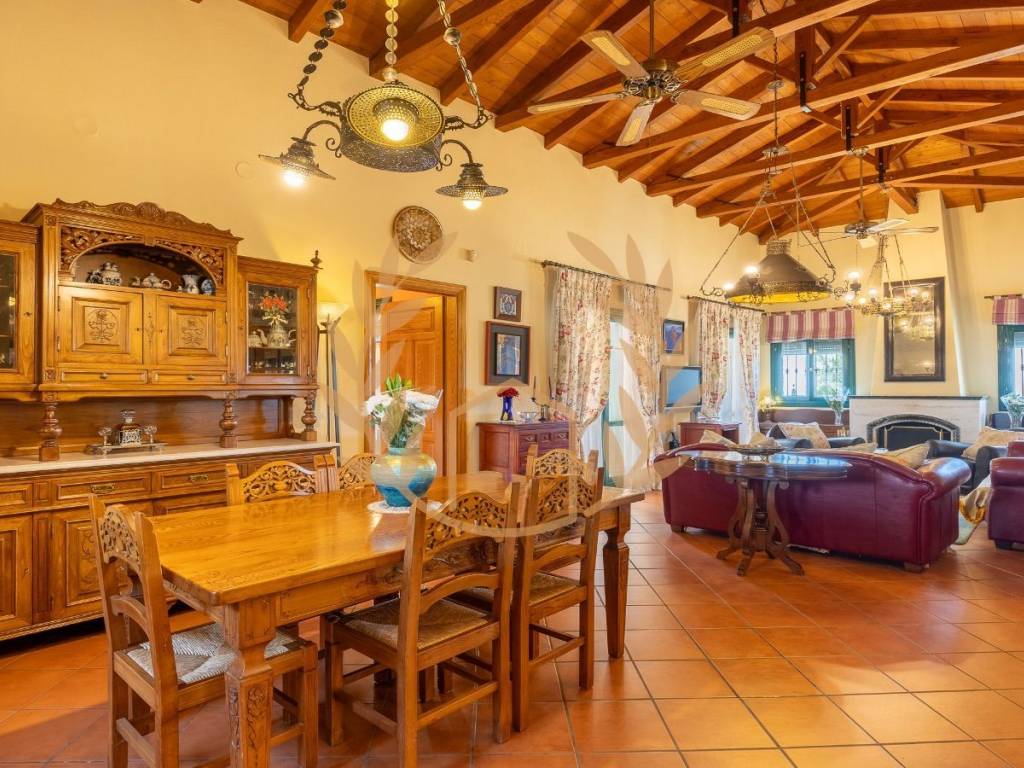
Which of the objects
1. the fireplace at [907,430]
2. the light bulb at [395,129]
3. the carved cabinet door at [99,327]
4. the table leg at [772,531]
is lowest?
the table leg at [772,531]

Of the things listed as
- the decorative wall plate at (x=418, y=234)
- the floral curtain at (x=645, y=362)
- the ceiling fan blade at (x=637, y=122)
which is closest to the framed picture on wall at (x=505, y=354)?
the decorative wall plate at (x=418, y=234)

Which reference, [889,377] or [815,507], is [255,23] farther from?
[889,377]

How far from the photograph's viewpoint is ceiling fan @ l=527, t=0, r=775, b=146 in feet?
8.92

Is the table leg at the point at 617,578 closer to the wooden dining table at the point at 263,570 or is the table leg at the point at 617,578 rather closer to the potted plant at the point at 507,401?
the wooden dining table at the point at 263,570

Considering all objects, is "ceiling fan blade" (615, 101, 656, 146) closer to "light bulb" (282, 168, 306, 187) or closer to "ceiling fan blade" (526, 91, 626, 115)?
"ceiling fan blade" (526, 91, 626, 115)

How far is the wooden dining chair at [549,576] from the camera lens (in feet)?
7.42

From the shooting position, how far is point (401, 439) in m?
2.42

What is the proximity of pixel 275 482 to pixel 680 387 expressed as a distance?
6.31 m

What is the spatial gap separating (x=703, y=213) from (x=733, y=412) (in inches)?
120

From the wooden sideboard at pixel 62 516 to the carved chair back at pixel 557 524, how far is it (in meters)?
2.05

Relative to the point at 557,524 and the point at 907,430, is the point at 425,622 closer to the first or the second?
the point at 557,524

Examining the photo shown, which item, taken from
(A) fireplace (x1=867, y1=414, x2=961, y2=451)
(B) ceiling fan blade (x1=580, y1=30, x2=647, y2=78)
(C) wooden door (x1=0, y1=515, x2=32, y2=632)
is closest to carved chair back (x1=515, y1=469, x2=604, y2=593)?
(B) ceiling fan blade (x1=580, y1=30, x2=647, y2=78)

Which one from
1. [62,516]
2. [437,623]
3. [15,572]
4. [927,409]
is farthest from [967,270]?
[15,572]

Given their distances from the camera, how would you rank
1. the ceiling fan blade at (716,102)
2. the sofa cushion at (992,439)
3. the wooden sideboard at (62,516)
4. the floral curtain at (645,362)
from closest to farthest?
the wooden sideboard at (62,516), the ceiling fan blade at (716,102), the sofa cushion at (992,439), the floral curtain at (645,362)
